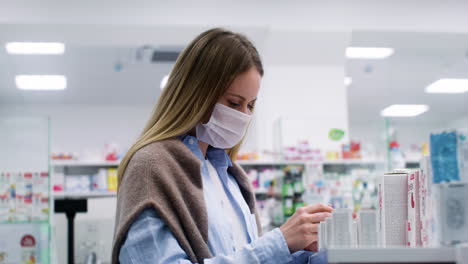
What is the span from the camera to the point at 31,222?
137 inches

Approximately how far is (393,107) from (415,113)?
39.7 inches

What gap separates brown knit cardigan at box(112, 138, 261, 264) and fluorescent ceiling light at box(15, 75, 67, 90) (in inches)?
362

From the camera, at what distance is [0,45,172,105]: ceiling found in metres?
8.87

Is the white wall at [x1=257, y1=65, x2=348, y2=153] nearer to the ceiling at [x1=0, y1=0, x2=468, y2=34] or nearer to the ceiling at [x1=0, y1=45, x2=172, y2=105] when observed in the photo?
the ceiling at [x1=0, y1=0, x2=468, y2=34]

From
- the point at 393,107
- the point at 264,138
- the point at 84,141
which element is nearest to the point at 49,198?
the point at 264,138

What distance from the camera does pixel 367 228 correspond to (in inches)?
47.3

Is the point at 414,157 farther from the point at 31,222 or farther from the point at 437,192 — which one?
the point at 437,192

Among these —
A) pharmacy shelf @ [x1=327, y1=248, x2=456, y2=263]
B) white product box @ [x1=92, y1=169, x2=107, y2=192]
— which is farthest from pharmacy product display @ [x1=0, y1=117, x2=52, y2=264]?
white product box @ [x1=92, y1=169, x2=107, y2=192]

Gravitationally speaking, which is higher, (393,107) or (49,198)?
(393,107)

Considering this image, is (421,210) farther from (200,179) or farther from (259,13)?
(259,13)

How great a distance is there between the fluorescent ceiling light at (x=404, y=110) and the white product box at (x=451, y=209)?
12.9 metres

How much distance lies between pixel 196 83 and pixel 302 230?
509 millimetres

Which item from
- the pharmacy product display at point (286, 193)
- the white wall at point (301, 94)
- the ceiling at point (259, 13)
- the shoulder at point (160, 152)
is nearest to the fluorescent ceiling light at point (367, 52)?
the white wall at point (301, 94)

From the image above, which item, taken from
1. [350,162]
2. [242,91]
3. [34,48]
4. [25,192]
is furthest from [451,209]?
[34,48]
